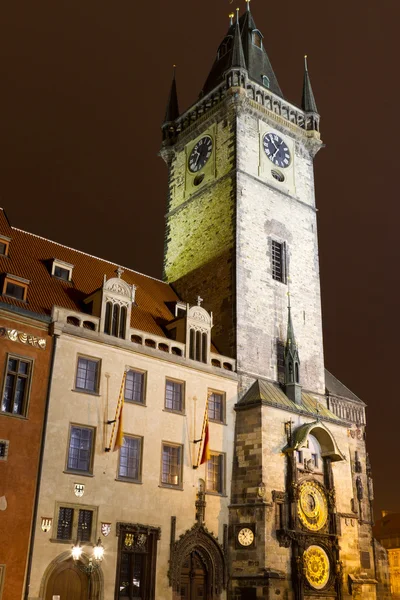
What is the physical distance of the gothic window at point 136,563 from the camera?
2553cm

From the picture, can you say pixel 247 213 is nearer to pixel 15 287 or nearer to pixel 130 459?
pixel 15 287

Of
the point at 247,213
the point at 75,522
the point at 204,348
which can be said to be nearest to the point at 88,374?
the point at 75,522

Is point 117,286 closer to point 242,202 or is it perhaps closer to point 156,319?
point 156,319

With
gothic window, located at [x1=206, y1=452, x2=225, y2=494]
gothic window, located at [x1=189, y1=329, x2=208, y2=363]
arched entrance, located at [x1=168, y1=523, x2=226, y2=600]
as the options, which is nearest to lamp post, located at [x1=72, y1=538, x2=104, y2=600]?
arched entrance, located at [x1=168, y1=523, x2=226, y2=600]

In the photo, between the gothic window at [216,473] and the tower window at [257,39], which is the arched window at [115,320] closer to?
the gothic window at [216,473]

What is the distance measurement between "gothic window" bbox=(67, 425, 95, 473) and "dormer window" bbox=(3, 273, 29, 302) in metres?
5.49

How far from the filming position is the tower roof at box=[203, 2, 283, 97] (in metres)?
42.9

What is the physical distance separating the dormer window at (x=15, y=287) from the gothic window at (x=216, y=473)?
1065 cm

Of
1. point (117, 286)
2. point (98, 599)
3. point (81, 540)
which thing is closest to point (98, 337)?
point (117, 286)

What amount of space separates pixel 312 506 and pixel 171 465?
6.88 m

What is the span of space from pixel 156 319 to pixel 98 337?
541 centimetres

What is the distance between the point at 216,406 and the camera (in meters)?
30.9

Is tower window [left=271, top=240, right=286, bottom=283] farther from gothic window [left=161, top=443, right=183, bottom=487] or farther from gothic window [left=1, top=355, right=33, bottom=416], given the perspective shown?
gothic window [left=1, top=355, right=33, bottom=416]

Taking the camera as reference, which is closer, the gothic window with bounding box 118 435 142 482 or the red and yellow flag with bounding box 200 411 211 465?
the gothic window with bounding box 118 435 142 482
